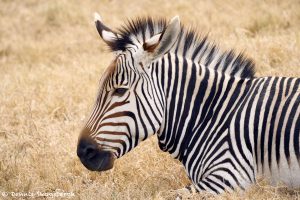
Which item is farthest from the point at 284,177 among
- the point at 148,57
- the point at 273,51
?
the point at 273,51

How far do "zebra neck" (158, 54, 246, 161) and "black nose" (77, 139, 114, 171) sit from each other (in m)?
0.49

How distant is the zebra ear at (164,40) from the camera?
3.77 metres

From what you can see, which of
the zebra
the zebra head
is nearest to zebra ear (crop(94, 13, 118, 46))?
the zebra

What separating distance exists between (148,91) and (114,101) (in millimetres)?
278

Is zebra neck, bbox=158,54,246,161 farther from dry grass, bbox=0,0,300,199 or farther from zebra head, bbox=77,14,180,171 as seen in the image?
dry grass, bbox=0,0,300,199

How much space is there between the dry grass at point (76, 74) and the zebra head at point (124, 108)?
1.59ft

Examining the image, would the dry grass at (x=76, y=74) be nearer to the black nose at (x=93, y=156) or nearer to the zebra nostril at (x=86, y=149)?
the black nose at (x=93, y=156)

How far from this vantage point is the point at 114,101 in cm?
398

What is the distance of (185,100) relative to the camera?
4.24m

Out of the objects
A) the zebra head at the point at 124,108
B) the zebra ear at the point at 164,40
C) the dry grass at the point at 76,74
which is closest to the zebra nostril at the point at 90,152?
the zebra head at the point at 124,108

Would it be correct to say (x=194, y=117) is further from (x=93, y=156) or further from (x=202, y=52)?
(x=93, y=156)

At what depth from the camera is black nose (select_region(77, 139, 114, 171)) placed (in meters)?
3.96

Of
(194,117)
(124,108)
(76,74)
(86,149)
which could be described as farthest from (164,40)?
(76,74)

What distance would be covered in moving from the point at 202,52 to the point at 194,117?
0.58 meters
